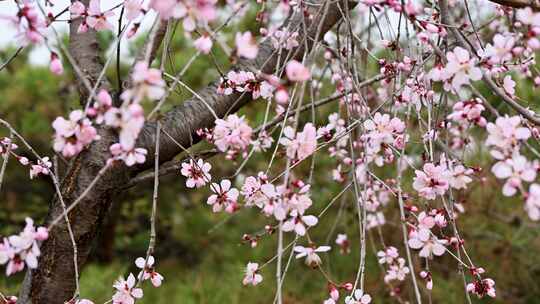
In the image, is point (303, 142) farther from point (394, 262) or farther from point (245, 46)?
point (394, 262)

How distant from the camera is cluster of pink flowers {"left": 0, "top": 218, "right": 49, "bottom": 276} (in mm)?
765

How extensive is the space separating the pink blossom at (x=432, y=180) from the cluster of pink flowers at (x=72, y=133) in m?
0.49

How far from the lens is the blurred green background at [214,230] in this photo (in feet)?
8.01

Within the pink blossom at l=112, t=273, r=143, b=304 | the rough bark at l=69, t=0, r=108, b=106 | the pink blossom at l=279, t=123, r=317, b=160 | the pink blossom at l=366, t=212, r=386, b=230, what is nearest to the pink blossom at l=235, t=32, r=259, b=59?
the pink blossom at l=279, t=123, r=317, b=160

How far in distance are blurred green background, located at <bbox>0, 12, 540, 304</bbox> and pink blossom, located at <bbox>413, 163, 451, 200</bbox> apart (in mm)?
973

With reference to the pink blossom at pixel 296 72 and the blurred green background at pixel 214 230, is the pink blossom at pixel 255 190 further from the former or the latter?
the blurred green background at pixel 214 230

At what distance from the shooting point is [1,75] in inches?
135

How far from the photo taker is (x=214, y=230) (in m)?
2.81

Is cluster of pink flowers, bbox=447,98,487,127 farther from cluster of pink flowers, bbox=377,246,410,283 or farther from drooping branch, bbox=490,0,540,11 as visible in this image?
cluster of pink flowers, bbox=377,246,410,283

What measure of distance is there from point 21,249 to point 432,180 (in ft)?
1.94

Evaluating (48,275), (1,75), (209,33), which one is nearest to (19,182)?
(1,75)

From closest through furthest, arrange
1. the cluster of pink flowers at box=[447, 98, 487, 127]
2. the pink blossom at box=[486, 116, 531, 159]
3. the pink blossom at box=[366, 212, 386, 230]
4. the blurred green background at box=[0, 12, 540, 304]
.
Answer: the pink blossom at box=[486, 116, 531, 159] < the cluster of pink flowers at box=[447, 98, 487, 127] < the pink blossom at box=[366, 212, 386, 230] < the blurred green background at box=[0, 12, 540, 304]

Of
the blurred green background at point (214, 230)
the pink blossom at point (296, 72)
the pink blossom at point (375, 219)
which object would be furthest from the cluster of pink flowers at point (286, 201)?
the blurred green background at point (214, 230)

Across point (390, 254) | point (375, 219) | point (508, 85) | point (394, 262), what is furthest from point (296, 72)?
point (375, 219)
